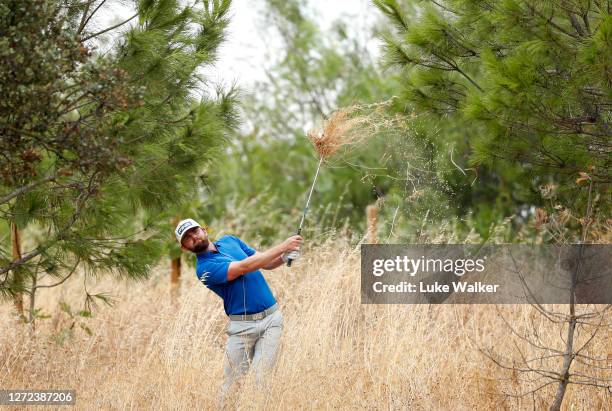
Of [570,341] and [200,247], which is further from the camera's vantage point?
[200,247]

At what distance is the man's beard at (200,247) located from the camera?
5.86 meters

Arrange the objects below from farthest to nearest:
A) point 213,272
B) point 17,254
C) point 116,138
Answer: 1. point 17,254
2. point 213,272
3. point 116,138

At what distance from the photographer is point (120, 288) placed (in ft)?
31.6

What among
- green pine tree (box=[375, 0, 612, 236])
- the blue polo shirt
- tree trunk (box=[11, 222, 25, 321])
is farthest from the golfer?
green pine tree (box=[375, 0, 612, 236])

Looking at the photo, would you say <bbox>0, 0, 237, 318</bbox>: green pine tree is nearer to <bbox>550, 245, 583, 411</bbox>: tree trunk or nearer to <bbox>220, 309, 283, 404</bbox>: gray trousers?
<bbox>220, 309, 283, 404</bbox>: gray trousers

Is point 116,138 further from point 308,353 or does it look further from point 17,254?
point 17,254

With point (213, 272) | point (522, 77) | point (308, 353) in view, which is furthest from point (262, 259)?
point (522, 77)

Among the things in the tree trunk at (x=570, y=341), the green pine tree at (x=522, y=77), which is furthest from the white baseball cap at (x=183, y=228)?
the tree trunk at (x=570, y=341)

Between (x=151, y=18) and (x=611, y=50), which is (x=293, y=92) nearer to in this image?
(x=151, y=18)

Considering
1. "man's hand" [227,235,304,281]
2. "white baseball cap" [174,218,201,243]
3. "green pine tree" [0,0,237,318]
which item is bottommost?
"man's hand" [227,235,304,281]

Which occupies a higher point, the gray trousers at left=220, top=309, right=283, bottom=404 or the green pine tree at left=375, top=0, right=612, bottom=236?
the green pine tree at left=375, top=0, right=612, bottom=236

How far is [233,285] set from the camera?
5.80 m

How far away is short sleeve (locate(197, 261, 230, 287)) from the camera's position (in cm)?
568

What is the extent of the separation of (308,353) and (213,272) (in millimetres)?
1431
